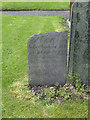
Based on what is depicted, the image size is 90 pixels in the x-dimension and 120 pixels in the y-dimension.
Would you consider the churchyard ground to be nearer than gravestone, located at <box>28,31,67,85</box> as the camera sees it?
No

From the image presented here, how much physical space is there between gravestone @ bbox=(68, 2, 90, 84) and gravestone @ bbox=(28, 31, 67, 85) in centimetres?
20

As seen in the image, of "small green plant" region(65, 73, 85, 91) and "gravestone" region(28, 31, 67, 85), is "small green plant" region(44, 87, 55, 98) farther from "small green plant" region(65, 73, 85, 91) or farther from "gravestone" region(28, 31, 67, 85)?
"small green plant" region(65, 73, 85, 91)

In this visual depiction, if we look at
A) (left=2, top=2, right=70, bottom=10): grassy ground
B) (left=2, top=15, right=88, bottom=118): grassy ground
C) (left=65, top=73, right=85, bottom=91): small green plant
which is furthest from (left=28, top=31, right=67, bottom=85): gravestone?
(left=2, top=2, right=70, bottom=10): grassy ground

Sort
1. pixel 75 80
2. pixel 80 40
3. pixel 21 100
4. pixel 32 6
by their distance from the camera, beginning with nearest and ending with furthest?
pixel 80 40
pixel 21 100
pixel 75 80
pixel 32 6

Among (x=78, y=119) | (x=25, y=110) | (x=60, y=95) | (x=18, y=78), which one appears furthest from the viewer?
(x=18, y=78)

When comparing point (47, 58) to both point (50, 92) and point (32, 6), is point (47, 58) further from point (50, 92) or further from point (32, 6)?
point (32, 6)

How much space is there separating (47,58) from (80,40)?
0.94 metres

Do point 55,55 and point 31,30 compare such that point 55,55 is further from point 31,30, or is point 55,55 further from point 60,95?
point 31,30

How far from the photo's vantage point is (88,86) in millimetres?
4543

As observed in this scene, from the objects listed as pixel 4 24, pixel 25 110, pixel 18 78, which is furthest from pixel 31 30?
pixel 25 110

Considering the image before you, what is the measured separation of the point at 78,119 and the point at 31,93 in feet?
4.46

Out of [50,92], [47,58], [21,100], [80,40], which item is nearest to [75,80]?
[50,92]

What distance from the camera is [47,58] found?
4.35 m

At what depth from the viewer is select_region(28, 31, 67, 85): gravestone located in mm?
4078
